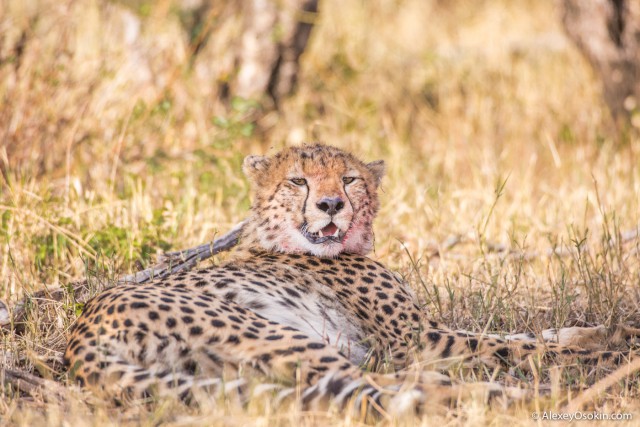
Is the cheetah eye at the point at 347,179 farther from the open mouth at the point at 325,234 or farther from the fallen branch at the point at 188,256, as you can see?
the fallen branch at the point at 188,256

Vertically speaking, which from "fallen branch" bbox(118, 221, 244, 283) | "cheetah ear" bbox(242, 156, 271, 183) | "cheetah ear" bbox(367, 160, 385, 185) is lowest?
"fallen branch" bbox(118, 221, 244, 283)

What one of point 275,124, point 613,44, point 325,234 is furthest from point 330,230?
point 613,44

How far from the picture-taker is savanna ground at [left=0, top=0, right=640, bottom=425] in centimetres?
389

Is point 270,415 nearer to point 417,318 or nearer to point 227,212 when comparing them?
point 417,318

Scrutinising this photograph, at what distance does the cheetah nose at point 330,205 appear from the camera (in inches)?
148

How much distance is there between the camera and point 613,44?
723cm

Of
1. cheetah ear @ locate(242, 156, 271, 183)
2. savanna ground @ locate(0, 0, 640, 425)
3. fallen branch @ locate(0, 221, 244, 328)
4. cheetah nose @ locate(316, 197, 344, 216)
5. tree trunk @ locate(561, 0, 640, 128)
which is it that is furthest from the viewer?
tree trunk @ locate(561, 0, 640, 128)

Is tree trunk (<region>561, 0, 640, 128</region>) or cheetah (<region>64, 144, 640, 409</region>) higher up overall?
tree trunk (<region>561, 0, 640, 128</region>)

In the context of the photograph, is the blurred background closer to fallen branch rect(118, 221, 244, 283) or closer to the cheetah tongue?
fallen branch rect(118, 221, 244, 283)

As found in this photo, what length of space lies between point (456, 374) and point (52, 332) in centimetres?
168

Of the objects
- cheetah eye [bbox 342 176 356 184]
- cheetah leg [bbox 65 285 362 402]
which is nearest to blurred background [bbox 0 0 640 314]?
cheetah eye [bbox 342 176 356 184]

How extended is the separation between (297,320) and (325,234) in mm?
534

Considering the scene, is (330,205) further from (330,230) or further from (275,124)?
(275,124)

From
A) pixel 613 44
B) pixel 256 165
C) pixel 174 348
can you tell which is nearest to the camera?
pixel 174 348
